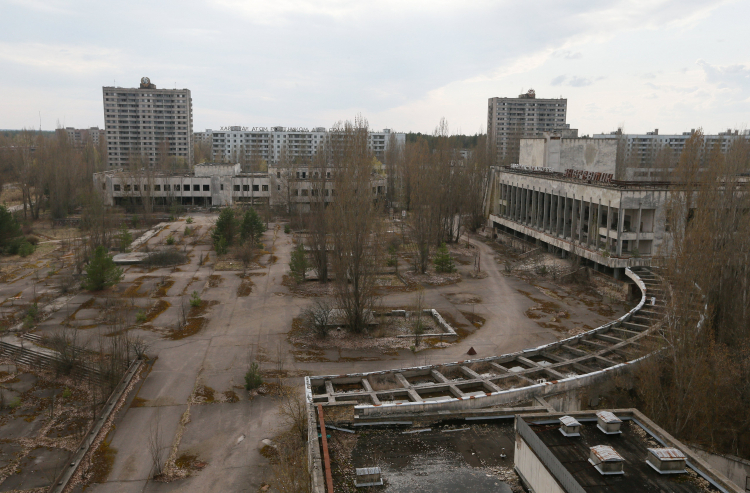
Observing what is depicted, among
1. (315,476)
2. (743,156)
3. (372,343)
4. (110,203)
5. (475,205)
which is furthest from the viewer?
(110,203)

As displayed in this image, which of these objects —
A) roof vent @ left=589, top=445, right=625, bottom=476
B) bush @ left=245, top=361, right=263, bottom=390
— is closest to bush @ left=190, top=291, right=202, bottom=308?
bush @ left=245, top=361, right=263, bottom=390

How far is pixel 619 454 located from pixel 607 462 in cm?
105

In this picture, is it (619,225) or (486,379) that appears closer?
(486,379)

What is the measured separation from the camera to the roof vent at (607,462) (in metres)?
10.2

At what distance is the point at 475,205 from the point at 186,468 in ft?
160

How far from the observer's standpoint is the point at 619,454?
11000mm

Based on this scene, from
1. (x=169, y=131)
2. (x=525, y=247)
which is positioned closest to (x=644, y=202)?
(x=525, y=247)

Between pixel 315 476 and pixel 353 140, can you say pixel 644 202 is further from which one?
pixel 315 476

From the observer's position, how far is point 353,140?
92.6 ft

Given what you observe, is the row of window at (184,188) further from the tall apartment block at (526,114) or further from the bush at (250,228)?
the tall apartment block at (526,114)

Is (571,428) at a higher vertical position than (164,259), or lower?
higher

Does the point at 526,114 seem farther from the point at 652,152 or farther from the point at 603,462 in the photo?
the point at 603,462

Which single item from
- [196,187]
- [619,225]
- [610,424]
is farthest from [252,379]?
[196,187]

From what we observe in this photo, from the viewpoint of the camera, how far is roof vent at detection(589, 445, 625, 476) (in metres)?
10.2
